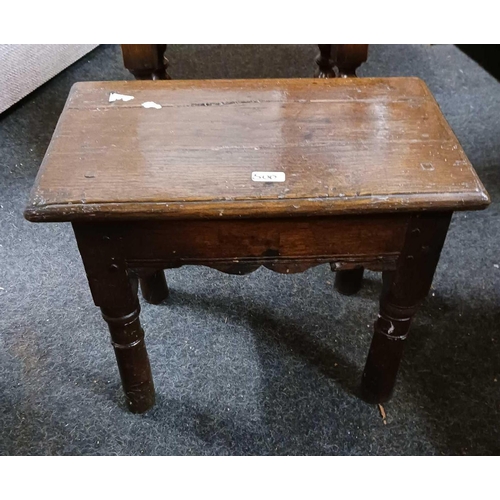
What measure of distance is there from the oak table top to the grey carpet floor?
484 millimetres

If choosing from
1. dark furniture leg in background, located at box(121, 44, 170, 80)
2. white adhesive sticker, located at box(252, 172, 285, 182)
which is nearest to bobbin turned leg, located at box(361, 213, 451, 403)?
white adhesive sticker, located at box(252, 172, 285, 182)

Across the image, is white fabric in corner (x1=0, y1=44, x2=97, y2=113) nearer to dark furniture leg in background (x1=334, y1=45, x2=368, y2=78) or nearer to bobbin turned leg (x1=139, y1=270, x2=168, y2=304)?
bobbin turned leg (x1=139, y1=270, x2=168, y2=304)

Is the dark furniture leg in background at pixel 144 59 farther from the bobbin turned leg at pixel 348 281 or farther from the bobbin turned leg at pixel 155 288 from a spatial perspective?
the bobbin turned leg at pixel 348 281

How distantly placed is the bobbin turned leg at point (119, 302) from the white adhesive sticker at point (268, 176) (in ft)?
0.69

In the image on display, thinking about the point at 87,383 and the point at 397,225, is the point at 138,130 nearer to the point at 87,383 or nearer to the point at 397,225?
the point at 397,225

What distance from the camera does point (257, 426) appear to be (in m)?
1.04

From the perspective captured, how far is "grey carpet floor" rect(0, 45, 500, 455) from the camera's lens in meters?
1.03

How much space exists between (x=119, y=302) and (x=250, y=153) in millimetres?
300

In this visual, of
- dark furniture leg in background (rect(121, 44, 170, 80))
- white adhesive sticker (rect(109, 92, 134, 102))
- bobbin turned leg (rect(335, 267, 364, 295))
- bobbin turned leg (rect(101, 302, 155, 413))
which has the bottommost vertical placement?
bobbin turned leg (rect(335, 267, 364, 295))

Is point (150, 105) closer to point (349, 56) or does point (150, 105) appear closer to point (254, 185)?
point (254, 185)

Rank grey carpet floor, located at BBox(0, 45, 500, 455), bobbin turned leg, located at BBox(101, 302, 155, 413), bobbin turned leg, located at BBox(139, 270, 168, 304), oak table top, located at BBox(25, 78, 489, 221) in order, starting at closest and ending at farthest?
oak table top, located at BBox(25, 78, 489, 221), bobbin turned leg, located at BBox(101, 302, 155, 413), grey carpet floor, located at BBox(0, 45, 500, 455), bobbin turned leg, located at BBox(139, 270, 168, 304)

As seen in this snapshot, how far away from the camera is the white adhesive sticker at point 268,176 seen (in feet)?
2.50

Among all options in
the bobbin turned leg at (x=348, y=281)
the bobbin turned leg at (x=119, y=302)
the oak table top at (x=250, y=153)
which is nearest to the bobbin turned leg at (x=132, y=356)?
the bobbin turned leg at (x=119, y=302)

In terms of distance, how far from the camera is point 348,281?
1.27m
